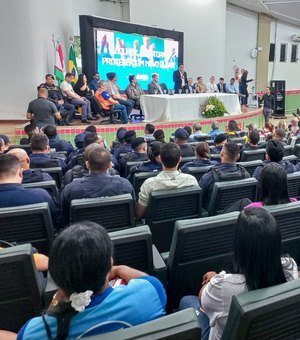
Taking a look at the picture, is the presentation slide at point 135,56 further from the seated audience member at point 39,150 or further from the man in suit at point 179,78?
the seated audience member at point 39,150

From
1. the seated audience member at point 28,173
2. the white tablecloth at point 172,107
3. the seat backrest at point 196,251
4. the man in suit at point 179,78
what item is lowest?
the seat backrest at point 196,251

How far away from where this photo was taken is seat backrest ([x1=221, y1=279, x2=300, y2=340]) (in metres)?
0.83

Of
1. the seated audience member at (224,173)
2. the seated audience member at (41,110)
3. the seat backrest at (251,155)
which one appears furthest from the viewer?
the seated audience member at (41,110)

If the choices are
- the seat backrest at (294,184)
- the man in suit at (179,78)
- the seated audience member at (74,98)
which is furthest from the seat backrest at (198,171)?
the man in suit at (179,78)

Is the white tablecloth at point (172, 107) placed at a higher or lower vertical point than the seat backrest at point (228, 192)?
higher

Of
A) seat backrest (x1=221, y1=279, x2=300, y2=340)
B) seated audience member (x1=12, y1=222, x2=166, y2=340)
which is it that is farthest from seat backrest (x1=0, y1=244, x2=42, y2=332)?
seat backrest (x1=221, y1=279, x2=300, y2=340)

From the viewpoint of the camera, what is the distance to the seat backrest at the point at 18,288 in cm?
111

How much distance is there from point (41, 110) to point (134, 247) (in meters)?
4.56

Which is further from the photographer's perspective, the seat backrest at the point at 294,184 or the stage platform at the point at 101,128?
the stage platform at the point at 101,128

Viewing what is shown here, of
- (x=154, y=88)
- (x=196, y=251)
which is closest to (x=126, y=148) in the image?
(x=196, y=251)

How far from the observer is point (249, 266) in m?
1.03

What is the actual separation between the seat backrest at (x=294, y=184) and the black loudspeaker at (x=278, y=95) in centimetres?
1171

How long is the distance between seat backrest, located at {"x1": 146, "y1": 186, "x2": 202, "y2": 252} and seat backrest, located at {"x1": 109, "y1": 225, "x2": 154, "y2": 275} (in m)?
0.59

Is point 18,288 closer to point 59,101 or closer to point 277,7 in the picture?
point 59,101
